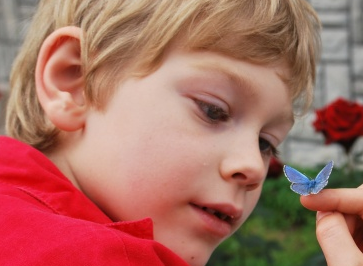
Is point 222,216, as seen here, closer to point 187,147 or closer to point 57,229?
point 187,147

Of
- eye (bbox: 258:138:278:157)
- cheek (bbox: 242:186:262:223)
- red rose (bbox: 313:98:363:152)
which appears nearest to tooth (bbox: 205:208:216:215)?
cheek (bbox: 242:186:262:223)

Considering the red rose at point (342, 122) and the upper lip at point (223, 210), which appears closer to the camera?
the upper lip at point (223, 210)

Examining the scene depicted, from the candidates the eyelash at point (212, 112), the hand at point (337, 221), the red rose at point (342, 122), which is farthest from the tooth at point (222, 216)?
the red rose at point (342, 122)

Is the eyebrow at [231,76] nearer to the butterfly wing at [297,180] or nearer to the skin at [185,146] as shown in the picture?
the skin at [185,146]

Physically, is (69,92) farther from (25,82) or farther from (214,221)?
(214,221)

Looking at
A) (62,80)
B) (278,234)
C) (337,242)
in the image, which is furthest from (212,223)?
Result: (278,234)

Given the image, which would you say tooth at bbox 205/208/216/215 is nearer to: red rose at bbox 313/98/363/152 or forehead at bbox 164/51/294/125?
forehead at bbox 164/51/294/125
